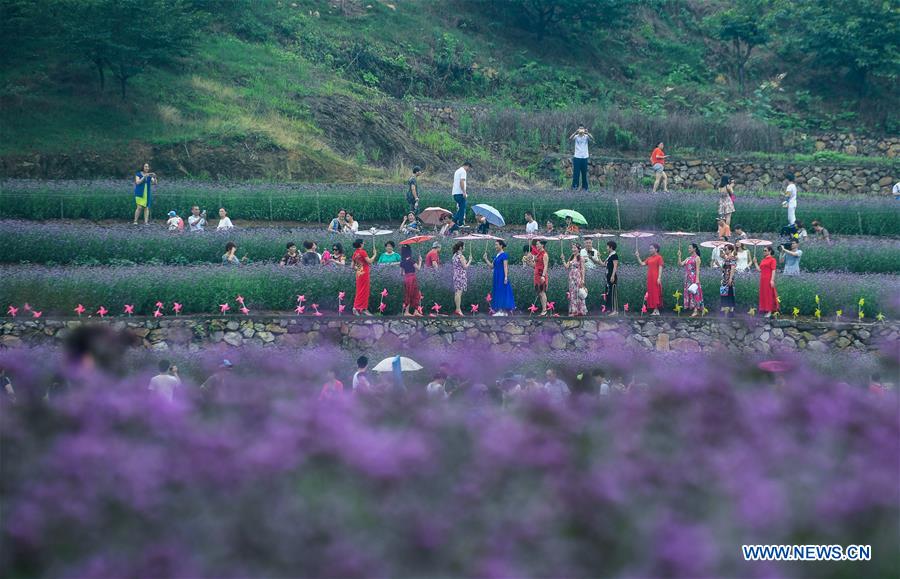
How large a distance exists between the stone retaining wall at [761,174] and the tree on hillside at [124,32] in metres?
11.1

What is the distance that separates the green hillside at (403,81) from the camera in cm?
3391

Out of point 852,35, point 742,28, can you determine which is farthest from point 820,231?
point 742,28

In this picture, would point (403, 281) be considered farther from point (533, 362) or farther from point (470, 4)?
point (470, 4)

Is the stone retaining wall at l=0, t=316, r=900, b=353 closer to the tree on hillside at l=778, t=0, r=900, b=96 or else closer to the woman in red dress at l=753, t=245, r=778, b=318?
the woman in red dress at l=753, t=245, r=778, b=318

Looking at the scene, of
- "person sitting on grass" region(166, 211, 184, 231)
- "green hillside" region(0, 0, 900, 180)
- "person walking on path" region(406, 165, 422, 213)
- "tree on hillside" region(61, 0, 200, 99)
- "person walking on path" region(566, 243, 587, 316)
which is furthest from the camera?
"green hillside" region(0, 0, 900, 180)

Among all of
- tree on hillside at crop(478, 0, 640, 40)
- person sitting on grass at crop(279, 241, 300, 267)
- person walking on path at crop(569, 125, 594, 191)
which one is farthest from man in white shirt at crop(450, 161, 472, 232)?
tree on hillside at crop(478, 0, 640, 40)

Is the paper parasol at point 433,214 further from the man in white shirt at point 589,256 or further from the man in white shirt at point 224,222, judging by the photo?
the man in white shirt at point 589,256

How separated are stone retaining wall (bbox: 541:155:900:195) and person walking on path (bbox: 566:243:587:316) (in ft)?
46.7

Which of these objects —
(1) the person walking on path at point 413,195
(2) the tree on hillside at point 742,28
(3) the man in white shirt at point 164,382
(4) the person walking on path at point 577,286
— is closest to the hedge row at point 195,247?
(1) the person walking on path at point 413,195

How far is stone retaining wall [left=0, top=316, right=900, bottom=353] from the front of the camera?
2155cm

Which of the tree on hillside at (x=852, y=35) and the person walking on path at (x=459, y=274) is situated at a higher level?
the tree on hillside at (x=852, y=35)

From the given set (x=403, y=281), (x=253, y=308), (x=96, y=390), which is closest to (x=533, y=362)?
(x=403, y=281)

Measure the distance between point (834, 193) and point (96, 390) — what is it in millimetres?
31553

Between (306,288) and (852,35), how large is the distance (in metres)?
27.5
